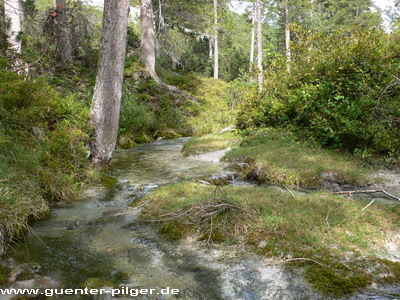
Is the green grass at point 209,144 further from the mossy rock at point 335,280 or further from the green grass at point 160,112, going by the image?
the mossy rock at point 335,280

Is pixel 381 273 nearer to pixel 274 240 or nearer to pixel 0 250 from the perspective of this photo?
pixel 274 240

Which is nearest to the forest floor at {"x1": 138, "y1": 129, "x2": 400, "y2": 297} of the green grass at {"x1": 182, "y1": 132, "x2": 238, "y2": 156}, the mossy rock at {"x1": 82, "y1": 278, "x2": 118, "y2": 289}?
the mossy rock at {"x1": 82, "y1": 278, "x2": 118, "y2": 289}

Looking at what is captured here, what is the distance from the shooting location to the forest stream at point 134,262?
11.3 ft

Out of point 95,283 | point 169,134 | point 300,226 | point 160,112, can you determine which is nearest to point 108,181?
point 95,283

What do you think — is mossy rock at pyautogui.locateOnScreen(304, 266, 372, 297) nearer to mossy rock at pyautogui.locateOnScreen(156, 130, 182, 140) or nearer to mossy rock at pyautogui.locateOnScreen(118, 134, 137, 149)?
mossy rock at pyautogui.locateOnScreen(118, 134, 137, 149)

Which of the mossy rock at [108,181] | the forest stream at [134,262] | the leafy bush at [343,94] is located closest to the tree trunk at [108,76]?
the mossy rock at [108,181]

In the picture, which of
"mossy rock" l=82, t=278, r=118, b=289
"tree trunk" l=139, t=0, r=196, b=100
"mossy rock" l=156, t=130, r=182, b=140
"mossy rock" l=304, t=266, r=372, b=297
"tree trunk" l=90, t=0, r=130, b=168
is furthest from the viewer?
"tree trunk" l=139, t=0, r=196, b=100

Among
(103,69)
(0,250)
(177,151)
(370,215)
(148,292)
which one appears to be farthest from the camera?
(177,151)

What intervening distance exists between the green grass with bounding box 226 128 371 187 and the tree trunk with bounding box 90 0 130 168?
12.2 ft

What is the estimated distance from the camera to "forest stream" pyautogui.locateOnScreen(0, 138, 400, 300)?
3445 millimetres

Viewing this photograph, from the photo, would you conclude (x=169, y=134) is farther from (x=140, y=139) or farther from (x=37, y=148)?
(x=37, y=148)

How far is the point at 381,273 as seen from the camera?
350 cm

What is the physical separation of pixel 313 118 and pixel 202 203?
20.1 feet

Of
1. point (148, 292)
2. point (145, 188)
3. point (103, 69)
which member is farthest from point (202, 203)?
point (103, 69)
